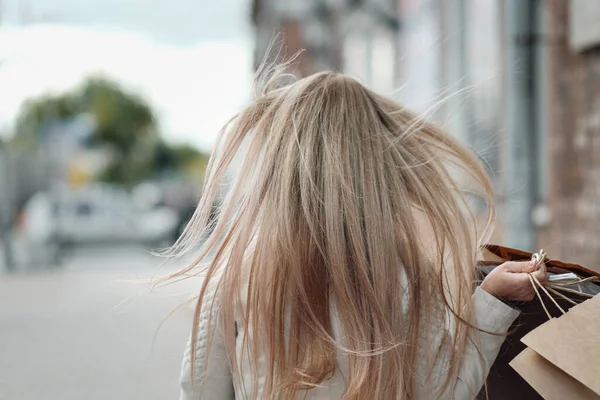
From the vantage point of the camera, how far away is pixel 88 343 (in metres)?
8.05

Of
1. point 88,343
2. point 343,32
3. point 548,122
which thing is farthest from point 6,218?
point 548,122

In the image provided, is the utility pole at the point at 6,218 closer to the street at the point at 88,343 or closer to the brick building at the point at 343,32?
the street at the point at 88,343

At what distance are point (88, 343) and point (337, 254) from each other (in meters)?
6.54

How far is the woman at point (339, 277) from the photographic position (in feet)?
6.27

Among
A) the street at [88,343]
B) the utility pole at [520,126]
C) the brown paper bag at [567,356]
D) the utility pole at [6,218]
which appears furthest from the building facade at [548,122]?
the utility pole at [6,218]

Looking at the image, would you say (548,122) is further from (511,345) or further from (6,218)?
(6,218)

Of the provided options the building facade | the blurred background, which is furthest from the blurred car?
the building facade

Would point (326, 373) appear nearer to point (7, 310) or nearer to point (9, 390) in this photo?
point (9, 390)

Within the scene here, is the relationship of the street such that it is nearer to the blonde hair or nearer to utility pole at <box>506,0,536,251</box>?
the blonde hair

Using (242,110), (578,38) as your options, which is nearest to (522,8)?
(578,38)

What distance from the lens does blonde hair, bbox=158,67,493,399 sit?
1.92m

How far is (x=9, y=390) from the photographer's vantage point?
19.9 ft

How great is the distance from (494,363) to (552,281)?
262 mm

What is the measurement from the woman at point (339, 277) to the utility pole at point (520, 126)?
271 centimetres
